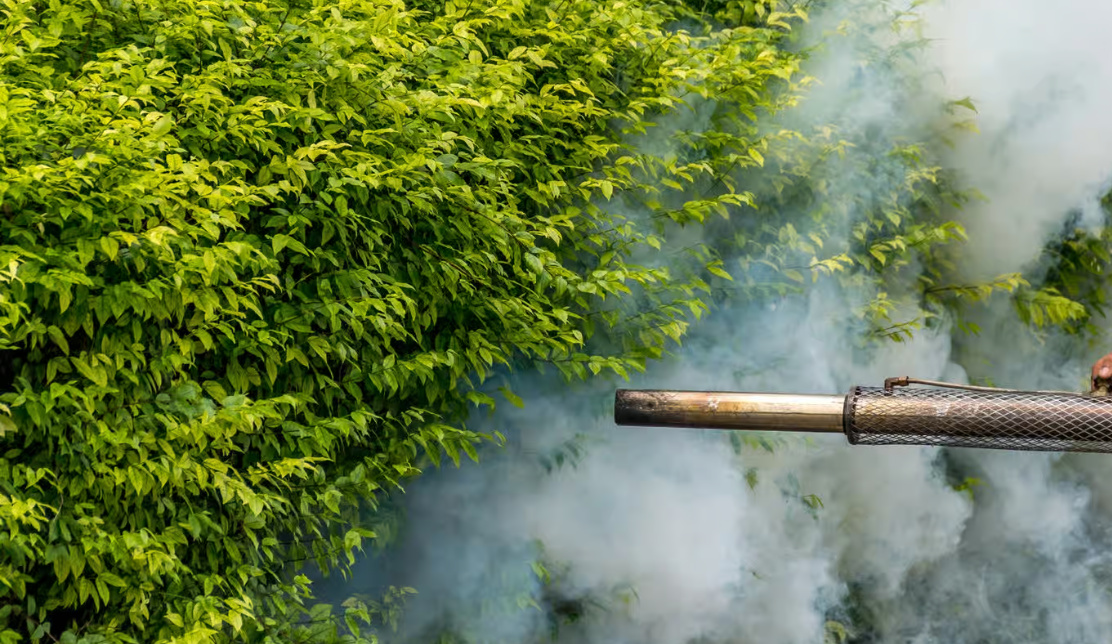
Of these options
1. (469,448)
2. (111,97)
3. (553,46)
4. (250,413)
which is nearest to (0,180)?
(111,97)

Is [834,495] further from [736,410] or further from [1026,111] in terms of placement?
[736,410]

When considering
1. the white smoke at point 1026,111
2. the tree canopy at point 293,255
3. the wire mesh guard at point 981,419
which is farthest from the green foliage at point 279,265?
the white smoke at point 1026,111

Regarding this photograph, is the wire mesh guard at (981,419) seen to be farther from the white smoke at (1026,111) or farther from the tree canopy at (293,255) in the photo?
the white smoke at (1026,111)

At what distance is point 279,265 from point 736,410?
5.51 feet

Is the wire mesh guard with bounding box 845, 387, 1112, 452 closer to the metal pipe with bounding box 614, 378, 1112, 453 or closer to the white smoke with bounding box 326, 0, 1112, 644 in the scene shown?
the metal pipe with bounding box 614, 378, 1112, 453

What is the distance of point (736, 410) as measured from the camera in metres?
4.53

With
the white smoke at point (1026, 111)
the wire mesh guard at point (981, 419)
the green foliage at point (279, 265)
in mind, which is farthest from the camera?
the white smoke at point (1026, 111)

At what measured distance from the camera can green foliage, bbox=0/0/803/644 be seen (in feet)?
15.4

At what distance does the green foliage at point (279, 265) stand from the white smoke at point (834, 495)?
0.43m

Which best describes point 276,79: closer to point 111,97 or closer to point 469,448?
point 111,97

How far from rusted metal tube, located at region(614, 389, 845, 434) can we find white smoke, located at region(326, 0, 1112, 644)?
185 centimetres

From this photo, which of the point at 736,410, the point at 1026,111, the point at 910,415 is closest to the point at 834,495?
the point at 1026,111

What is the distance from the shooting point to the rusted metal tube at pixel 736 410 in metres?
4.44

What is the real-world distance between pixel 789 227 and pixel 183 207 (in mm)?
3225
